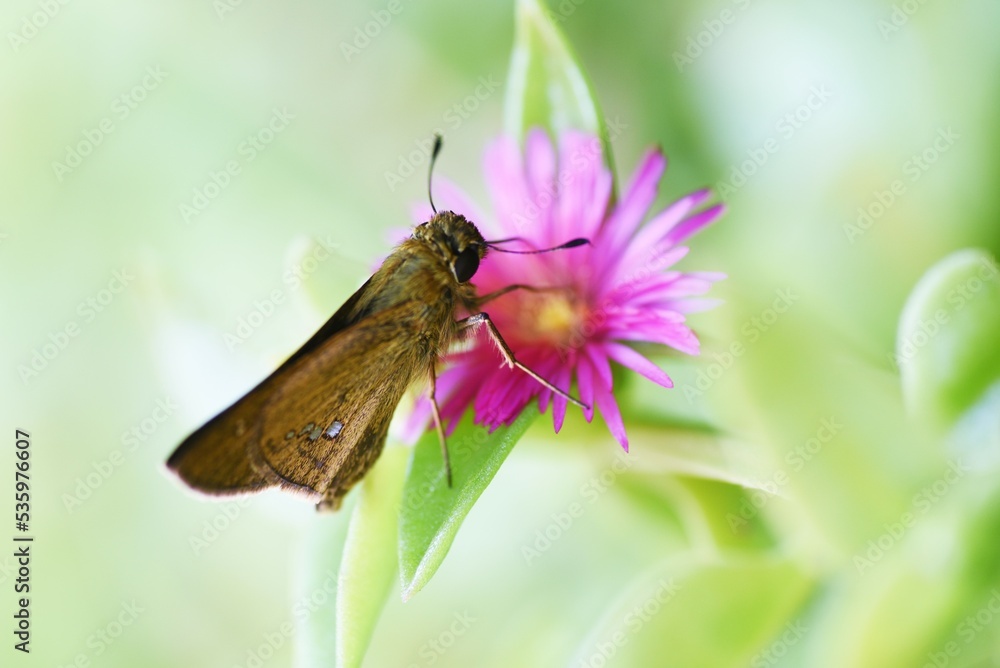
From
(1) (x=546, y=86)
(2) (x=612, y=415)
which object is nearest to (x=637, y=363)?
(2) (x=612, y=415)

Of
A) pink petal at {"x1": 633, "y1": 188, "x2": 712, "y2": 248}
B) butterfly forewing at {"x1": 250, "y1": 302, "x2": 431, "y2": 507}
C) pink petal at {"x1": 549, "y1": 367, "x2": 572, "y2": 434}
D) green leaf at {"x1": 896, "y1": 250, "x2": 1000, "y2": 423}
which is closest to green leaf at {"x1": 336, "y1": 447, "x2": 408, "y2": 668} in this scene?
butterfly forewing at {"x1": 250, "y1": 302, "x2": 431, "y2": 507}

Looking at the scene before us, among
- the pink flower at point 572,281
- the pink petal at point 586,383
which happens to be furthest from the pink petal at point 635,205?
the pink petal at point 586,383

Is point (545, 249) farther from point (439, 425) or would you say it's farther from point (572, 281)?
point (439, 425)

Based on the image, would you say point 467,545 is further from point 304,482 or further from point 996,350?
point 996,350

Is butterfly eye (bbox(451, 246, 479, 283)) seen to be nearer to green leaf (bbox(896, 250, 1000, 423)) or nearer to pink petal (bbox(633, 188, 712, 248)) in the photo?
pink petal (bbox(633, 188, 712, 248))

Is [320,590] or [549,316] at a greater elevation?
[549,316]
